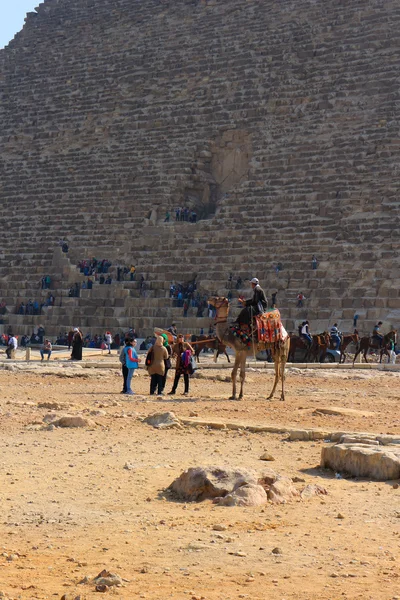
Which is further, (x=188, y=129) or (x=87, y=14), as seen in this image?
(x=87, y=14)

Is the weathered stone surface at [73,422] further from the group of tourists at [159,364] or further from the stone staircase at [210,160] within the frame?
the stone staircase at [210,160]

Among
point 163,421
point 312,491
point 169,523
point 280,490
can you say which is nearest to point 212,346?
point 163,421

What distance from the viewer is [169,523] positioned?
7000mm

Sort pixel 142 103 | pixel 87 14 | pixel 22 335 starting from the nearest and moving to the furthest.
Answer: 1. pixel 22 335
2. pixel 142 103
3. pixel 87 14

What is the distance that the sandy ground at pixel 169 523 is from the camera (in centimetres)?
574

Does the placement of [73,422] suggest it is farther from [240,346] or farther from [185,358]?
[240,346]

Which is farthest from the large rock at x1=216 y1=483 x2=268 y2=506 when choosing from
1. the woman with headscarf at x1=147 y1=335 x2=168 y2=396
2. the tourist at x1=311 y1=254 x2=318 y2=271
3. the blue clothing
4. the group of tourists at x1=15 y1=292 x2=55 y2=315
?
the group of tourists at x1=15 y1=292 x2=55 y2=315

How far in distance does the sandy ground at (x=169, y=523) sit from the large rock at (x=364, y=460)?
5.3 inches

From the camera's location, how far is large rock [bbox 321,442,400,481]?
8.27 metres

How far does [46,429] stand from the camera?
425 inches

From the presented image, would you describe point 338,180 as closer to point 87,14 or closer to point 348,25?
point 348,25

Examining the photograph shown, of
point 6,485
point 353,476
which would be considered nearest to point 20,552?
point 6,485

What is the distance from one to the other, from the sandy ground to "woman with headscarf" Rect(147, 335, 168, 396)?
3.51 metres

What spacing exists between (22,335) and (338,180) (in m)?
10.9
